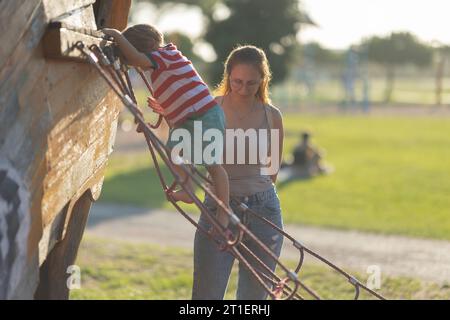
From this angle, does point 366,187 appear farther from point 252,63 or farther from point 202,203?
point 202,203

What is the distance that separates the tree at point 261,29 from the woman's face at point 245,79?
2359cm

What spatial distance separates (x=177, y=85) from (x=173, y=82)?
0.08 ft

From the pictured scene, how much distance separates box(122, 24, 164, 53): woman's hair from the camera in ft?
13.4

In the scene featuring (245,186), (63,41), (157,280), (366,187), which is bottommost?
(366,187)

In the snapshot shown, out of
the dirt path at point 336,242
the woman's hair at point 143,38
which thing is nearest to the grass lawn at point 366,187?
the dirt path at point 336,242

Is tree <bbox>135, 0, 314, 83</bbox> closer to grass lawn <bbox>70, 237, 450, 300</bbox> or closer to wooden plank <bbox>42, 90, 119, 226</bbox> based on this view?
grass lawn <bbox>70, 237, 450, 300</bbox>

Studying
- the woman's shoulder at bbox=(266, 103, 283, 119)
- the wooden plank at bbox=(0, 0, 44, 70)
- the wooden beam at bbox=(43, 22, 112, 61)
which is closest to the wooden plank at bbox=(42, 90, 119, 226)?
the wooden beam at bbox=(43, 22, 112, 61)

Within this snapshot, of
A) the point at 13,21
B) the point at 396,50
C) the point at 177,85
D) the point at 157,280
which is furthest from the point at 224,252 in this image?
the point at 396,50

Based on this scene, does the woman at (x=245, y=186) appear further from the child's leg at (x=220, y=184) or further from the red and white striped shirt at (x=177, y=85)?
the red and white striped shirt at (x=177, y=85)

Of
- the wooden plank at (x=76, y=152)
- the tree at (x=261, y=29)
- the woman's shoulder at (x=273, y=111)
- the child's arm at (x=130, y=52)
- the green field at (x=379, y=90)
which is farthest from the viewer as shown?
the green field at (x=379, y=90)

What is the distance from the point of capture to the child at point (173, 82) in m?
4.02

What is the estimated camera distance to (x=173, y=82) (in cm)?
406

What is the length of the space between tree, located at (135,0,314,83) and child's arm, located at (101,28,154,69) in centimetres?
2420
